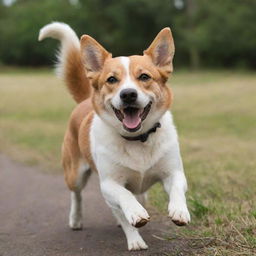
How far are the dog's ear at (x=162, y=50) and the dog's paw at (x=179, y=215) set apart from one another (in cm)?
125

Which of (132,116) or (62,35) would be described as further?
(62,35)

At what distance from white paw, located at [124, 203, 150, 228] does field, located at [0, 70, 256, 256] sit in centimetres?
38

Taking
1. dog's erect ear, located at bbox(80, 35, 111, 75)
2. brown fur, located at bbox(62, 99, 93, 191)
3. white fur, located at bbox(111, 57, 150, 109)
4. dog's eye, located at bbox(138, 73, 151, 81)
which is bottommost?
brown fur, located at bbox(62, 99, 93, 191)

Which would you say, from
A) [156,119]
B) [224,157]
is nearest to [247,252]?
[156,119]

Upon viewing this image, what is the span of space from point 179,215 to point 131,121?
33.3 inches

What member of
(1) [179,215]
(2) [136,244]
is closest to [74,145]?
(2) [136,244]

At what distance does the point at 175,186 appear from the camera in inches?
171

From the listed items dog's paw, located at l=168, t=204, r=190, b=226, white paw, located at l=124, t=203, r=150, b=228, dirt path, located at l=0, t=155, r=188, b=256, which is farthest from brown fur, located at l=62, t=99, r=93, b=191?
dog's paw, located at l=168, t=204, r=190, b=226

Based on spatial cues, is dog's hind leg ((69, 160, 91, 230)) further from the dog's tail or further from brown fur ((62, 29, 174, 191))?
the dog's tail

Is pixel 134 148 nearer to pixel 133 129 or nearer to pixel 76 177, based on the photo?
pixel 133 129

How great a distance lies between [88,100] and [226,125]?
286 inches

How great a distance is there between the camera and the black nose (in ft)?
13.6

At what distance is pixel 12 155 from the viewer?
10.1 meters

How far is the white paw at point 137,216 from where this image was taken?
393 centimetres
